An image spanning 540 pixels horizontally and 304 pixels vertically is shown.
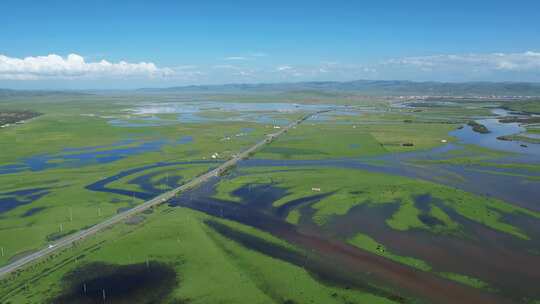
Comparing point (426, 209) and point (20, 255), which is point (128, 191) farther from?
point (426, 209)

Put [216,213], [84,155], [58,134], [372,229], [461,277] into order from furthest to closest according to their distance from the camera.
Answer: [58,134] → [84,155] → [216,213] → [372,229] → [461,277]

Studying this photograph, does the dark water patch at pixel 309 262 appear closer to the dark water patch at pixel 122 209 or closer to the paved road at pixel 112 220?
the paved road at pixel 112 220

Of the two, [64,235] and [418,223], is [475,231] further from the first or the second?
[64,235]

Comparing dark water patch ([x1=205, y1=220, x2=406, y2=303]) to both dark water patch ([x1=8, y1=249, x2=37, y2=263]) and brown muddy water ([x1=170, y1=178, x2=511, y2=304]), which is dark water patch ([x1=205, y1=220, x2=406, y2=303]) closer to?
brown muddy water ([x1=170, y1=178, x2=511, y2=304])

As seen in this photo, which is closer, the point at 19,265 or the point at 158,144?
the point at 19,265

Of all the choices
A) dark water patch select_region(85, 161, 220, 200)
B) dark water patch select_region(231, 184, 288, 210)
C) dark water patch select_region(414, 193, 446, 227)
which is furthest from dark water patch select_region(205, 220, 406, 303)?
dark water patch select_region(414, 193, 446, 227)

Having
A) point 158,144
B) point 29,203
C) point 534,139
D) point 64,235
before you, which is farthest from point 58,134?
point 534,139
